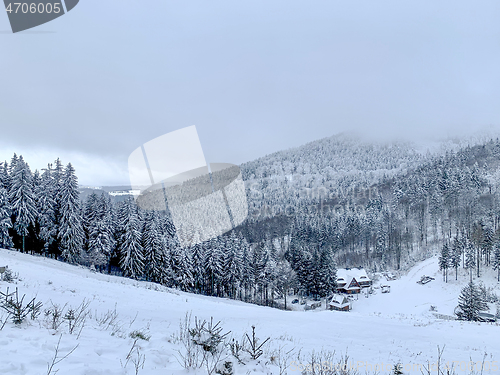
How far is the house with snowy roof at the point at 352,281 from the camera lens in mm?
53812

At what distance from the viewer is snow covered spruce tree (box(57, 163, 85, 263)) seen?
3058 centimetres

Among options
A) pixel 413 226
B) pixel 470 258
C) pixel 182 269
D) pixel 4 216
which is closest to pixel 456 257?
pixel 470 258

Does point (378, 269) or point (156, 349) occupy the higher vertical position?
point (156, 349)

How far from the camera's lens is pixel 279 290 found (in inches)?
1837

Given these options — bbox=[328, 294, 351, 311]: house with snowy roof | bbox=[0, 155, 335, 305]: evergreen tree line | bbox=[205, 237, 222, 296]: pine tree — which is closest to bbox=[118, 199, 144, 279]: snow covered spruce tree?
bbox=[0, 155, 335, 305]: evergreen tree line

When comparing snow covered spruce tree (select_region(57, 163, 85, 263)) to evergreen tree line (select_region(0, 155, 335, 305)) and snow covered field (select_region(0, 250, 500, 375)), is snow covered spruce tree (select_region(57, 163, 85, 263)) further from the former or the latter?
snow covered field (select_region(0, 250, 500, 375))

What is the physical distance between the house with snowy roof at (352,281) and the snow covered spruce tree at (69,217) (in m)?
48.3

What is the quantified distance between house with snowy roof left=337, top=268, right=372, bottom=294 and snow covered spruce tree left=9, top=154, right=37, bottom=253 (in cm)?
5382

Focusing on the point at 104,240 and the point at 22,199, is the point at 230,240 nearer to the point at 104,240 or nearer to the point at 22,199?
the point at 104,240

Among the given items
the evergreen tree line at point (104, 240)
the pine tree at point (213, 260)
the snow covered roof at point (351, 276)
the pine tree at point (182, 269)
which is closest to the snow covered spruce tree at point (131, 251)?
the evergreen tree line at point (104, 240)

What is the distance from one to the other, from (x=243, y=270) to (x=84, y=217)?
26138 millimetres

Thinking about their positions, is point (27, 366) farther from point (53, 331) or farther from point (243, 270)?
point (243, 270)

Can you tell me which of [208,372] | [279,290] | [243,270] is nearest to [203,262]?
[243,270]

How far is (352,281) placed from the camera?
5462 centimetres
